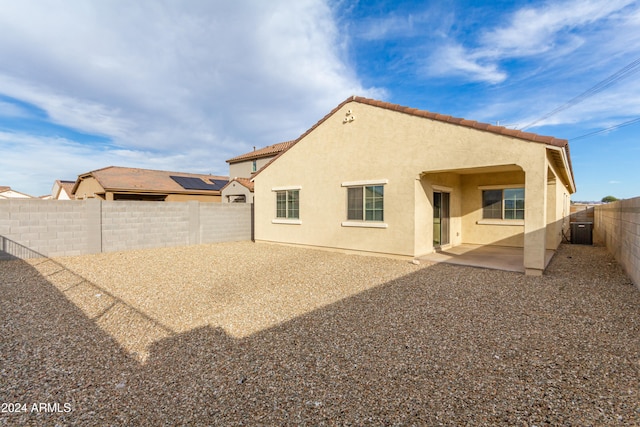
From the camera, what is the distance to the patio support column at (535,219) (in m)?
7.24

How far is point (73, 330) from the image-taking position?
4.43 metres

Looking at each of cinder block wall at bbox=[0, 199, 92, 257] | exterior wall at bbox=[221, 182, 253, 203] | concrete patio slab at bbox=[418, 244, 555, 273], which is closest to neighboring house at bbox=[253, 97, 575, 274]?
concrete patio slab at bbox=[418, 244, 555, 273]

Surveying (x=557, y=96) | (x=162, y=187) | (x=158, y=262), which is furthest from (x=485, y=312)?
(x=557, y=96)

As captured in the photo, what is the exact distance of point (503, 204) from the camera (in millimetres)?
11719

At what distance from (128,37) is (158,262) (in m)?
8.78

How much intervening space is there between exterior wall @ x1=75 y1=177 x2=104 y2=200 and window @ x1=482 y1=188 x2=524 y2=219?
898 inches

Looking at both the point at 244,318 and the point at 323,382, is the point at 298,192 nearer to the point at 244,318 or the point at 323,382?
the point at 244,318

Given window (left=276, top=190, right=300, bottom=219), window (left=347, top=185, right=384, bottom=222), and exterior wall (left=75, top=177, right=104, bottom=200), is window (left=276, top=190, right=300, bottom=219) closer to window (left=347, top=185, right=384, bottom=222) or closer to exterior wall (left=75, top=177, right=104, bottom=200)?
window (left=347, top=185, right=384, bottom=222)

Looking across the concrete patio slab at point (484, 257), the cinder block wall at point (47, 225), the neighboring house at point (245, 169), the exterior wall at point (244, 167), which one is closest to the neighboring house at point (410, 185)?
the concrete patio slab at point (484, 257)

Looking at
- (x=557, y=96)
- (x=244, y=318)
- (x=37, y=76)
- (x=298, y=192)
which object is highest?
(x=557, y=96)

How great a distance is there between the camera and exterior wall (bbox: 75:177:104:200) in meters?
20.6

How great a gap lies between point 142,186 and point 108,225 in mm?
10352

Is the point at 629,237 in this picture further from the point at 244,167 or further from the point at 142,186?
the point at 244,167

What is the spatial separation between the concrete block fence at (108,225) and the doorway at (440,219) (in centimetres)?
997
